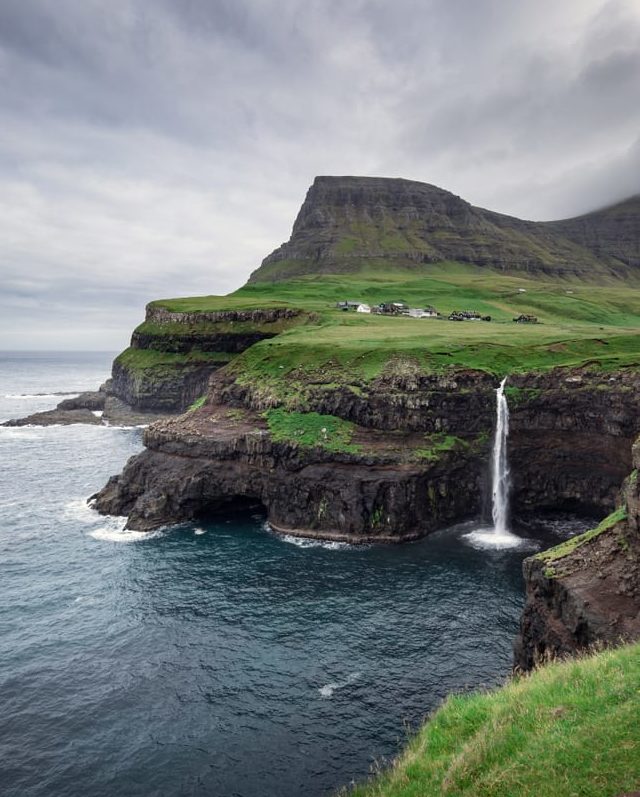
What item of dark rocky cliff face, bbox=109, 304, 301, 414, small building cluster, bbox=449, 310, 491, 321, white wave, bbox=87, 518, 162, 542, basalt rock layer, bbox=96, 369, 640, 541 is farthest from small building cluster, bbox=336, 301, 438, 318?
white wave, bbox=87, 518, 162, 542

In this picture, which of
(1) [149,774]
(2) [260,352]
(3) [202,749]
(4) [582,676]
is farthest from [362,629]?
(2) [260,352]

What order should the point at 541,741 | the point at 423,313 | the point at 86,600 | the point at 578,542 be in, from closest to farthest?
1. the point at 541,741
2. the point at 578,542
3. the point at 86,600
4. the point at 423,313

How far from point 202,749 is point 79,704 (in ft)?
32.0

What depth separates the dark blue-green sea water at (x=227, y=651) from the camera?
3102cm

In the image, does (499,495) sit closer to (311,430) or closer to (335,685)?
(311,430)

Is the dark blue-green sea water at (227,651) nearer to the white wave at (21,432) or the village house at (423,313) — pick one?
the white wave at (21,432)

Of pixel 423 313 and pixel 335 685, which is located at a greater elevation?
pixel 423 313

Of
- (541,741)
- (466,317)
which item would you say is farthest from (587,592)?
(466,317)

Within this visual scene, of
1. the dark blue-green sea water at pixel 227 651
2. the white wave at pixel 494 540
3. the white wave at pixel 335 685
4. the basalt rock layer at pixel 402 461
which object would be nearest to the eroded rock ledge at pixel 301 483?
the basalt rock layer at pixel 402 461

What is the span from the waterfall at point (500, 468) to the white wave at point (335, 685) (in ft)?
117

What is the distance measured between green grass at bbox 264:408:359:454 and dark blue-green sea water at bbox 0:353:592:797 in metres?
12.1

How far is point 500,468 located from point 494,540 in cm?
1136

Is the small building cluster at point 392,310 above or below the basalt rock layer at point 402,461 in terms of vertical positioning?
above

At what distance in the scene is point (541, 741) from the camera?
16.9 m
